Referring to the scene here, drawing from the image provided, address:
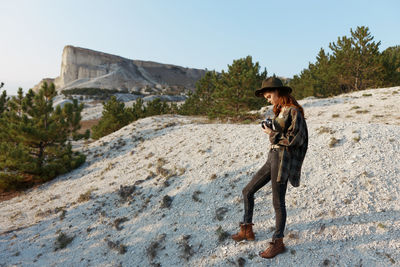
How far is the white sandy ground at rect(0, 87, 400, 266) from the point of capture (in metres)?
3.63

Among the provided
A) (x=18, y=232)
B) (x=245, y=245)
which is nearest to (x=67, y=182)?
(x=18, y=232)

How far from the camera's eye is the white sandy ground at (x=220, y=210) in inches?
143

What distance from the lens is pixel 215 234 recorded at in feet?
14.1

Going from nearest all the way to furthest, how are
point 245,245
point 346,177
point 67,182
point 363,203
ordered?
point 245,245 < point 363,203 < point 346,177 < point 67,182

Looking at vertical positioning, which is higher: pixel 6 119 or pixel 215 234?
pixel 6 119

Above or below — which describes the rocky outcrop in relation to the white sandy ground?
above

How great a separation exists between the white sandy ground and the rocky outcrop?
75.0 metres

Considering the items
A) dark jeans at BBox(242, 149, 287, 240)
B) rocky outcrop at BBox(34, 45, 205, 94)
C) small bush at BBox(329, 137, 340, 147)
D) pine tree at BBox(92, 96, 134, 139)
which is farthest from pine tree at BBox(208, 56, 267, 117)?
rocky outcrop at BBox(34, 45, 205, 94)

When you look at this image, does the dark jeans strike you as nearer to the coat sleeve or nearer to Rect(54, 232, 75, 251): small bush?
the coat sleeve

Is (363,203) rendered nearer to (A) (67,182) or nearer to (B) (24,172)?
(A) (67,182)

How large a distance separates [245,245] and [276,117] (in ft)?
7.45

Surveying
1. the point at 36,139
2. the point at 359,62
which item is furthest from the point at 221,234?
the point at 359,62

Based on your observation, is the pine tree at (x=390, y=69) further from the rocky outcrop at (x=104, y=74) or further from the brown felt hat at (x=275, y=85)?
the rocky outcrop at (x=104, y=74)

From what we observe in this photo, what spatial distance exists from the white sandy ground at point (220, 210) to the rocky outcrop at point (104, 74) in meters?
75.0
